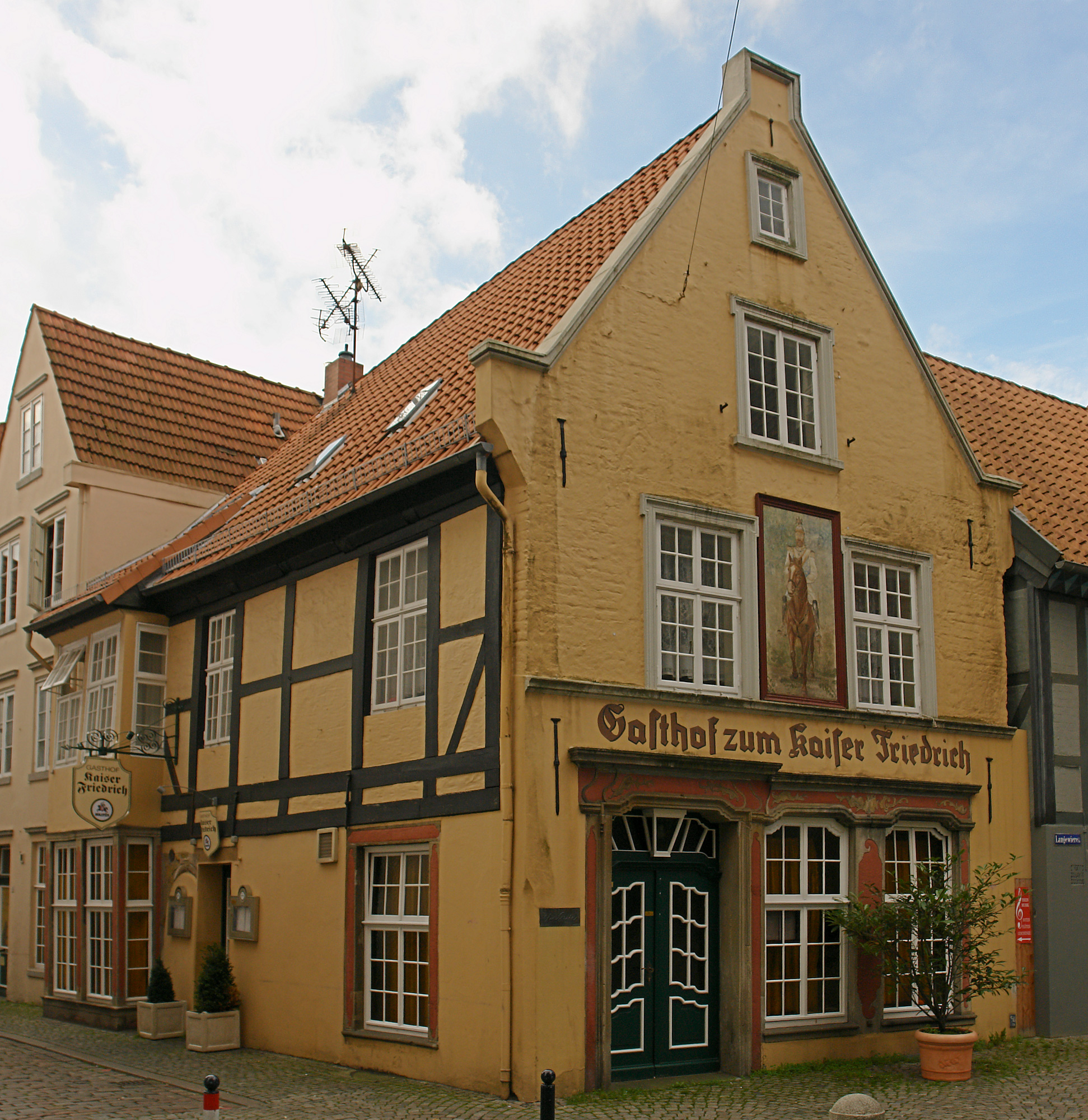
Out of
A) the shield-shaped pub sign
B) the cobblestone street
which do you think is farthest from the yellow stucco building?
the shield-shaped pub sign

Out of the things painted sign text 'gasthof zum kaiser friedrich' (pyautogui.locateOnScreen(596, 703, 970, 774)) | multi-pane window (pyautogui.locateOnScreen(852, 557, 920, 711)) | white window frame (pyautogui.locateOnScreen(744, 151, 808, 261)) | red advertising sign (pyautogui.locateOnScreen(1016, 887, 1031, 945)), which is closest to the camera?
painted sign text 'gasthof zum kaiser friedrich' (pyautogui.locateOnScreen(596, 703, 970, 774))

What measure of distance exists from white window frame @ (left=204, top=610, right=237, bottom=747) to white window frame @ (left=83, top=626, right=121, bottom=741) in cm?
161

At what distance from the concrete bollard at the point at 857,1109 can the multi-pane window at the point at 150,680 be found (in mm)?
10838

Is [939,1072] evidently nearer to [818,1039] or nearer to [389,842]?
[818,1039]

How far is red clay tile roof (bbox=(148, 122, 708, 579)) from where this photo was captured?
13594mm

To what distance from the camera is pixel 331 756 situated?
1403 centimetres

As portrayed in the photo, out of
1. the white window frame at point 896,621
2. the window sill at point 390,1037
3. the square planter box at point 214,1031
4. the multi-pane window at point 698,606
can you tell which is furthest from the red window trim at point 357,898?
the white window frame at point 896,621

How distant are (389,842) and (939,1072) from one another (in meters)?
5.61

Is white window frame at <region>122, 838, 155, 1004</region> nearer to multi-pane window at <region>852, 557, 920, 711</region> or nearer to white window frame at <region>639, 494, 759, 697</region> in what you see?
white window frame at <region>639, 494, 759, 697</region>

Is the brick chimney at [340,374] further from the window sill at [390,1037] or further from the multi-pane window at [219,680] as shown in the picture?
the window sill at [390,1037]

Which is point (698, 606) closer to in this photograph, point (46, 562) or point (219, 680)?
point (219, 680)

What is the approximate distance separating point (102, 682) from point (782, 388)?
34.0 ft

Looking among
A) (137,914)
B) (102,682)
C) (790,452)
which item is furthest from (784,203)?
(137,914)

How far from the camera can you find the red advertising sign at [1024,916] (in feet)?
49.0
